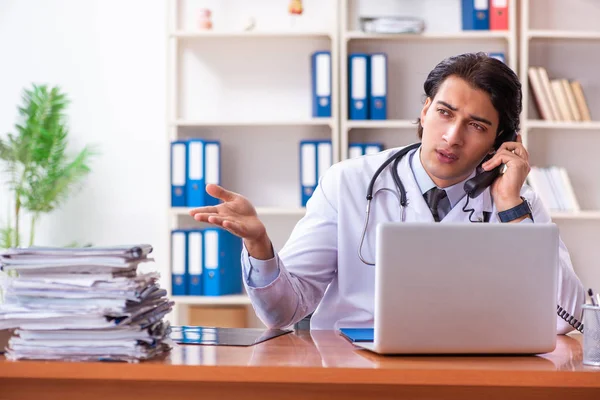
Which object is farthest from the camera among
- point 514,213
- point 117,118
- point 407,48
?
point 117,118

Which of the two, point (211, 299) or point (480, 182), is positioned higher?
point (480, 182)

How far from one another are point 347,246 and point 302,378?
841 mm

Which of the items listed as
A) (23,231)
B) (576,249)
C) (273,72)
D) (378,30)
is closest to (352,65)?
(378,30)

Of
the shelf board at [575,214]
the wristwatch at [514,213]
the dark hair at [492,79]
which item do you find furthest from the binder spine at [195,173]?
the wristwatch at [514,213]

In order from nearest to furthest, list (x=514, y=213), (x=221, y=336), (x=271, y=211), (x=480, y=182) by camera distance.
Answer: (x=221, y=336)
(x=514, y=213)
(x=480, y=182)
(x=271, y=211)

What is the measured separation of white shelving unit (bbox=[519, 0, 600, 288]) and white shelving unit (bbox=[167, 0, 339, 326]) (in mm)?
1008

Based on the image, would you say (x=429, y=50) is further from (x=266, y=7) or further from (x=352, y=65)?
(x=266, y=7)

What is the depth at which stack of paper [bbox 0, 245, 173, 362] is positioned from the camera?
1.29 m

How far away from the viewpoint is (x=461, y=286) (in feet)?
4.25

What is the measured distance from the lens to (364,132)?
154 inches

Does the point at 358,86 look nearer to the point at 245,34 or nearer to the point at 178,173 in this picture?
the point at 245,34

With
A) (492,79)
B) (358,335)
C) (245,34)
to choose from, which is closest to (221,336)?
(358,335)

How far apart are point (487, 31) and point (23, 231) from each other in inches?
96.7

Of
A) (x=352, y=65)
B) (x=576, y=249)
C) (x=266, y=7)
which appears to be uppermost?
(x=266, y=7)
